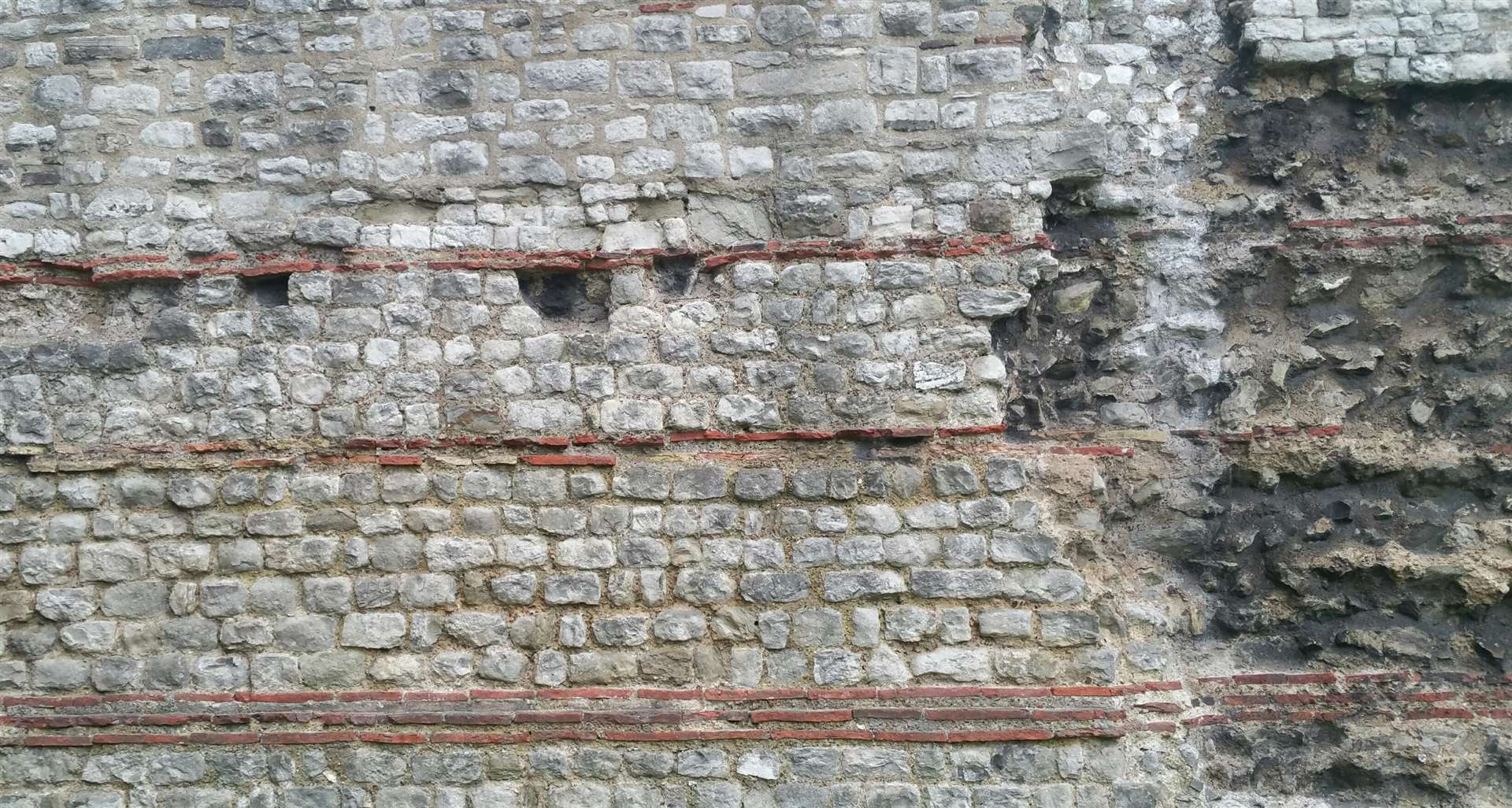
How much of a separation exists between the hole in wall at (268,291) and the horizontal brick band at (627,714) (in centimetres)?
155

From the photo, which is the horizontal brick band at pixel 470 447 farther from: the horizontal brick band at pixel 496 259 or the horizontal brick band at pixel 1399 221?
the horizontal brick band at pixel 1399 221

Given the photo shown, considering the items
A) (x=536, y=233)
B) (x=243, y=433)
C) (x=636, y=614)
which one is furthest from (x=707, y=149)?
(x=243, y=433)

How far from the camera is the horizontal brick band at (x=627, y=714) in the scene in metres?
4.04

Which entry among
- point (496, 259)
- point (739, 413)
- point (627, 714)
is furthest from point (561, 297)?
point (627, 714)

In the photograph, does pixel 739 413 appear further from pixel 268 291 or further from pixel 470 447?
pixel 268 291

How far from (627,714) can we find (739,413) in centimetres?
123

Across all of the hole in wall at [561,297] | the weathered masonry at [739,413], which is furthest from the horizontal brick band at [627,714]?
the hole in wall at [561,297]

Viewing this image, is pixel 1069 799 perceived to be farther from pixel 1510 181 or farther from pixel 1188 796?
pixel 1510 181

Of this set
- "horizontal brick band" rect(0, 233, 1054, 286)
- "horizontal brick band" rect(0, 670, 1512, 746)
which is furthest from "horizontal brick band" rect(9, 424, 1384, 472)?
"horizontal brick band" rect(0, 670, 1512, 746)

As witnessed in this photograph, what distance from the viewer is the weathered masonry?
4.09m

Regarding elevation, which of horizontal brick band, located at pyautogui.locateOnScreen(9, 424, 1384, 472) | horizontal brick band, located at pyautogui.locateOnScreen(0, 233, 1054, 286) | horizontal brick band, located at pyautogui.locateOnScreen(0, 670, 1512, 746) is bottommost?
horizontal brick band, located at pyautogui.locateOnScreen(0, 670, 1512, 746)

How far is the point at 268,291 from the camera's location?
4332mm

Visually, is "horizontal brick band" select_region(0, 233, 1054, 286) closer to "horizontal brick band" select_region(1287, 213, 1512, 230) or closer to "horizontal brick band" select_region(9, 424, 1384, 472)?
"horizontal brick band" select_region(9, 424, 1384, 472)

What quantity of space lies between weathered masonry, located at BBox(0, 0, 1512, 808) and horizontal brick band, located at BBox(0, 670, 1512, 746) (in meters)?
0.02
